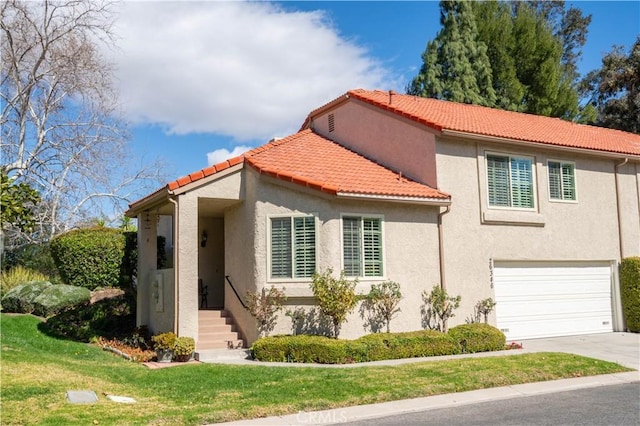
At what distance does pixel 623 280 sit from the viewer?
60.3 feet

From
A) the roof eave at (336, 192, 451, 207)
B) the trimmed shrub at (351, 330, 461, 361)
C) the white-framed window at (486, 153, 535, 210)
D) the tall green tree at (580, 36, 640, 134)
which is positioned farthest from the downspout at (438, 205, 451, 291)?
the tall green tree at (580, 36, 640, 134)

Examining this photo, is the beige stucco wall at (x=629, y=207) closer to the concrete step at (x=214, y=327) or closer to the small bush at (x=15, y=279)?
the concrete step at (x=214, y=327)

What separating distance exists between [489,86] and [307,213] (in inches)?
910

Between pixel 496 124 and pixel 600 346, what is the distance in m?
7.11

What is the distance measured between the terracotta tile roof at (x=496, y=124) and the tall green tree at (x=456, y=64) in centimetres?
1133

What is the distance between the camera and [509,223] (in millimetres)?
16531

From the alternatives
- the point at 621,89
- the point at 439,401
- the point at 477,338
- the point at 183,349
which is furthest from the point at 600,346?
the point at 621,89

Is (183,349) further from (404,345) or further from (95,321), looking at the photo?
(95,321)

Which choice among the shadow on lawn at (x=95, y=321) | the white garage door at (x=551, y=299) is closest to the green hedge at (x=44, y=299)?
the shadow on lawn at (x=95, y=321)

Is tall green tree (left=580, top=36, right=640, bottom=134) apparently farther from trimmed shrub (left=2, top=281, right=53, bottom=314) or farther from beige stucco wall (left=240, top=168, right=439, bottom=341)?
trimmed shrub (left=2, top=281, right=53, bottom=314)

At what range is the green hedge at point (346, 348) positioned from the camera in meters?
12.6

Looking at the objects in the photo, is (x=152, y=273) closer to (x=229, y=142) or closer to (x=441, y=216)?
(x=441, y=216)

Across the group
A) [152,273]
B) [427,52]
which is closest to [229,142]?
[427,52]

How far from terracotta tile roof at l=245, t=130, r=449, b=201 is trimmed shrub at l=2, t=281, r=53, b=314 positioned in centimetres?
869
